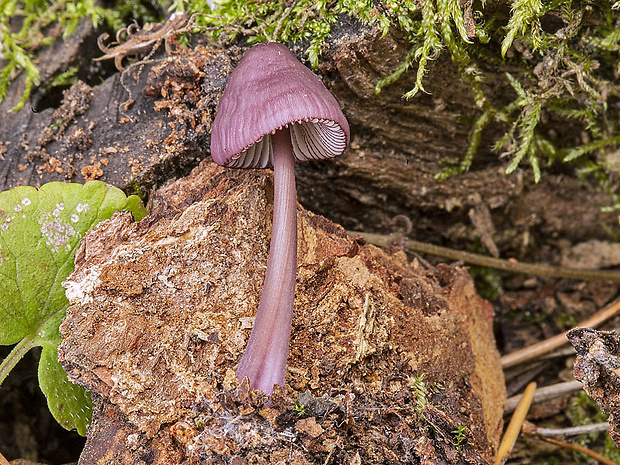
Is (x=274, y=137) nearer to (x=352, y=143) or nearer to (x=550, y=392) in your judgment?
(x=352, y=143)

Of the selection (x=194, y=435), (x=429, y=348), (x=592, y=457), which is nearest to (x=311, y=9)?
(x=429, y=348)

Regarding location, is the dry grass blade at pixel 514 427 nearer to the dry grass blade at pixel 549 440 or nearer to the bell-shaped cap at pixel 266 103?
the dry grass blade at pixel 549 440

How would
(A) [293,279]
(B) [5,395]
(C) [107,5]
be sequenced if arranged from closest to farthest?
(A) [293,279] < (B) [5,395] < (C) [107,5]

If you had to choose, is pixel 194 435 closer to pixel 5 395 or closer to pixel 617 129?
pixel 5 395

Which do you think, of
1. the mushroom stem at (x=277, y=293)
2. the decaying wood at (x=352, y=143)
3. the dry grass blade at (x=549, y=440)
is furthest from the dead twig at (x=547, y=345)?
the mushroom stem at (x=277, y=293)

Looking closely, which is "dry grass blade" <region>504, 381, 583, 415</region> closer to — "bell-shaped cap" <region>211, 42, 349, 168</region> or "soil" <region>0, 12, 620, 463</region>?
"soil" <region>0, 12, 620, 463</region>
